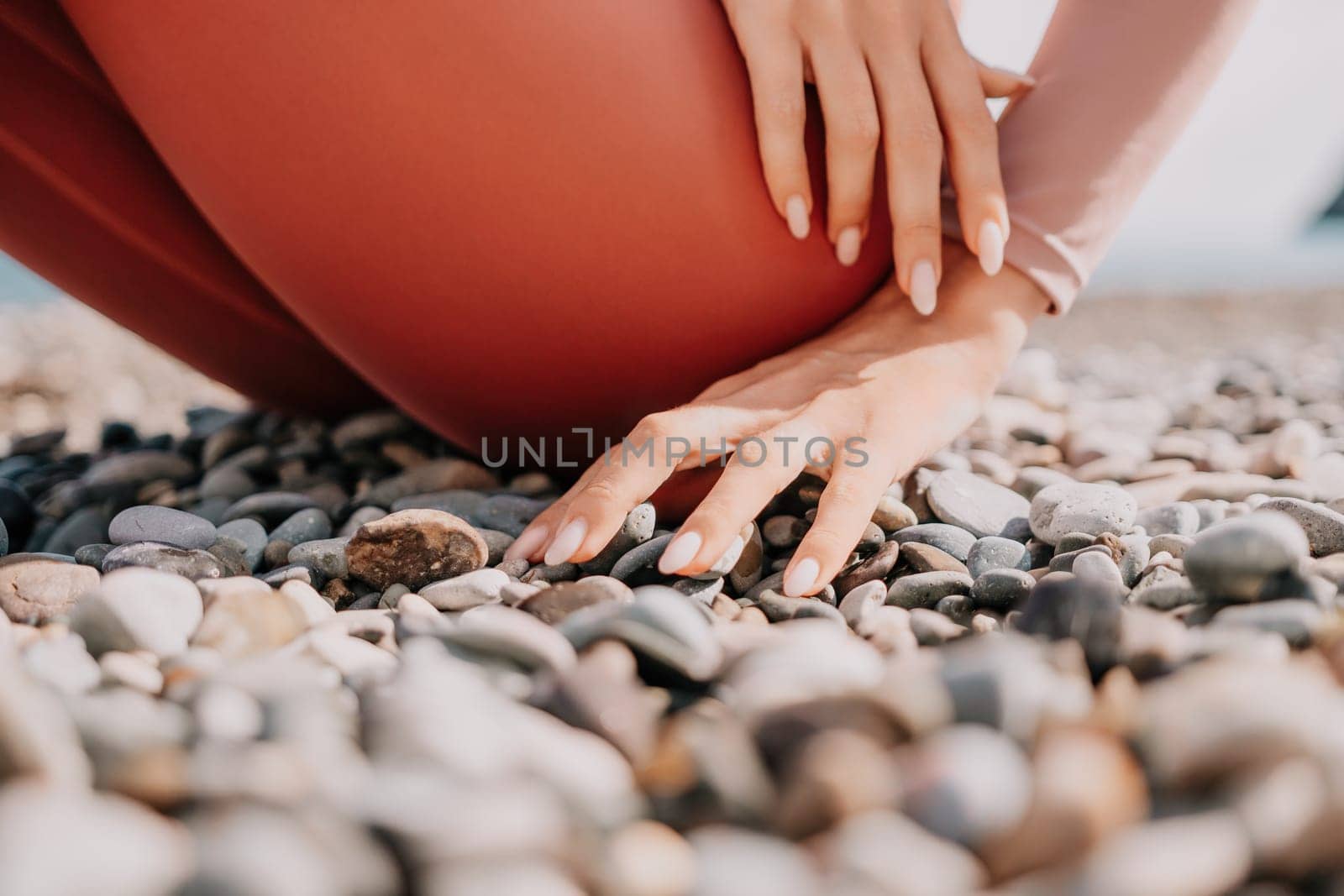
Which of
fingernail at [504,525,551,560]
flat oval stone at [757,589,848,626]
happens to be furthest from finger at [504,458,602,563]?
flat oval stone at [757,589,848,626]

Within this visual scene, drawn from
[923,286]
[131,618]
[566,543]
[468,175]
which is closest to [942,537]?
[923,286]

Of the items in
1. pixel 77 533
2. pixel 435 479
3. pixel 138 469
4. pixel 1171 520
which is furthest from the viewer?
pixel 138 469

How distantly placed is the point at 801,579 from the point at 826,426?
0.18 metres

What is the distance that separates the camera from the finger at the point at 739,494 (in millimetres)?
808

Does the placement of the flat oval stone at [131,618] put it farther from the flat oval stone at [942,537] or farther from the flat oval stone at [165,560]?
the flat oval stone at [942,537]

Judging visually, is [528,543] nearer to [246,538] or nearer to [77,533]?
[246,538]

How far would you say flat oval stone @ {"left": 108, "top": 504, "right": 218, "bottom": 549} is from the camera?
0.91 metres

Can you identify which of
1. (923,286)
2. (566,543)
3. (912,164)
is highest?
(912,164)

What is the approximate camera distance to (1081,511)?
3.00 ft

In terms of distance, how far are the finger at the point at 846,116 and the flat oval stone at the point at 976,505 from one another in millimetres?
332

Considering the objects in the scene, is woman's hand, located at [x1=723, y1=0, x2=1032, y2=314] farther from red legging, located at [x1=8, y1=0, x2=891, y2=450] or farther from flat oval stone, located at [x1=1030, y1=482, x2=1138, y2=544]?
flat oval stone, located at [x1=1030, y1=482, x2=1138, y2=544]

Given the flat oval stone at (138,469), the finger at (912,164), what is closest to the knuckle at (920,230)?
the finger at (912,164)

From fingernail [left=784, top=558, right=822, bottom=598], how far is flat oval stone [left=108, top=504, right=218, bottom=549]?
0.57 metres

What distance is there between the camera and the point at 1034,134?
1.07 m
